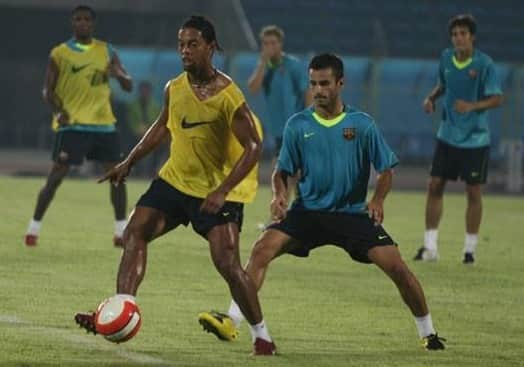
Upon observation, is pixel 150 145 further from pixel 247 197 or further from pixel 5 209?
pixel 5 209

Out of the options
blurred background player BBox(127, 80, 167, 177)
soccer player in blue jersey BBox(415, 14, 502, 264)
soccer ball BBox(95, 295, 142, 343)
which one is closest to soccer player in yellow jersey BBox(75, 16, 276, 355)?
soccer ball BBox(95, 295, 142, 343)

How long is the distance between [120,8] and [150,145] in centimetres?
3025

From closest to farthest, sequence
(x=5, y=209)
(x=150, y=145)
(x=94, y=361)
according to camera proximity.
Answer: (x=94, y=361) < (x=150, y=145) < (x=5, y=209)

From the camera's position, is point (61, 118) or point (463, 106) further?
point (61, 118)

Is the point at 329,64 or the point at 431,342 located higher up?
the point at 329,64

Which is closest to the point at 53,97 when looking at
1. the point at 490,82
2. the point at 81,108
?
the point at 81,108

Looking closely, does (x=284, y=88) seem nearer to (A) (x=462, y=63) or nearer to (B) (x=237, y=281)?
(A) (x=462, y=63)

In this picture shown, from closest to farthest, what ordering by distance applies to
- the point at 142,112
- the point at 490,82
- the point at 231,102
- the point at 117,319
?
1. the point at 117,319
2. the point at 231,102
3. the point at 490,82
4. the point at 142,112

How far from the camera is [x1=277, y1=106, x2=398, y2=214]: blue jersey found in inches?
425

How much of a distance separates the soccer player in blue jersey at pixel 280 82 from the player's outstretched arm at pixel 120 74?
2.45 metres

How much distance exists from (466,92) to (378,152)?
643 cm

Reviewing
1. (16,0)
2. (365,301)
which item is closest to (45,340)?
(365,301)

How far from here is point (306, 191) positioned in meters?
10.9

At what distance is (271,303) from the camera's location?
13172mm
